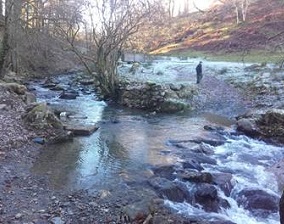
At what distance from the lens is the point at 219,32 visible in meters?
46.9

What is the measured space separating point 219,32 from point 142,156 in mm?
38083

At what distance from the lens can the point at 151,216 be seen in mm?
7375

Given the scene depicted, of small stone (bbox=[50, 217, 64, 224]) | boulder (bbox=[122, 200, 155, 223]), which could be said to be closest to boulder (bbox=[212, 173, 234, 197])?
boulder (bbox=[122, 200, 155, 223])

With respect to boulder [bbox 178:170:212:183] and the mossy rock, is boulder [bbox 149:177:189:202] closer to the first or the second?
boulder [bbox 178:170:212:183]

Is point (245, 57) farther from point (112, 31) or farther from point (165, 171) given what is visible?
point (165, 171)

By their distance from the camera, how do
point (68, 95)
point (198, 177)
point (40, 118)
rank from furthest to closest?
point (68, 95), point (40, 118), point (198, 177)

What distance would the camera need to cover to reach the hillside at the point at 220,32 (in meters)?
36.5

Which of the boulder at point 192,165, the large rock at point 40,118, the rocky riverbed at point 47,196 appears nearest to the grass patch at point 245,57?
the boulder at point 192,165

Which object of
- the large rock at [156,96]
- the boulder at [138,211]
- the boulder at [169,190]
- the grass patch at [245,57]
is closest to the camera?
the boulder at [138,211]

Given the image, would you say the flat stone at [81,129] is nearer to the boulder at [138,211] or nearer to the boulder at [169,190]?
the boulder at [169,190]

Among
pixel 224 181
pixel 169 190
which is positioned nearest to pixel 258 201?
pixel 224 181

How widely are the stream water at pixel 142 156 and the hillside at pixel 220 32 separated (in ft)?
53.0

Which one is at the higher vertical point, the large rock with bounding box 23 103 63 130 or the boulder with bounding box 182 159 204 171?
the large rock with bounding box 23 103 63 130

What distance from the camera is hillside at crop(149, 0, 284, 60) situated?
36509 millimetres
